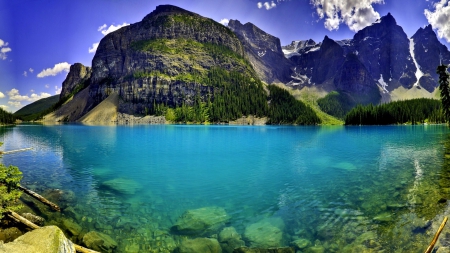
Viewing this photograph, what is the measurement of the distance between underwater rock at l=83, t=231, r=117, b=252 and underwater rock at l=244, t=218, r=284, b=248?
765 centimetres

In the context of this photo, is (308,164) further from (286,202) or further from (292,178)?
(286,202)

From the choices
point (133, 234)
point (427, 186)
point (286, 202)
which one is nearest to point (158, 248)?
point (133, 234)

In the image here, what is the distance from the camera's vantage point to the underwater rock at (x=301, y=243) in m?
13.8

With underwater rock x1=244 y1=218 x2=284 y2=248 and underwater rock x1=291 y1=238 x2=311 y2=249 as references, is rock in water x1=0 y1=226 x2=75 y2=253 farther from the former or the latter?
underwater rock x1=291 y1=238 x2=311 y2=249

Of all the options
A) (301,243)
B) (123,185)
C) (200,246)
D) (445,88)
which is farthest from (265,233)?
(445,88)

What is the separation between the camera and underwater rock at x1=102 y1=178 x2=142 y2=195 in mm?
24341

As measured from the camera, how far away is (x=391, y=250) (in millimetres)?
12938

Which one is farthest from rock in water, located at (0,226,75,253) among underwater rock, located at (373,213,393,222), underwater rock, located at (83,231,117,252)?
underwater rock, located at (373,213,393,222)

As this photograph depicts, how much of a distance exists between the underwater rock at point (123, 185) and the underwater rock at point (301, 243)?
1600cm

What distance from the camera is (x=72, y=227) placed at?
16.0 metres

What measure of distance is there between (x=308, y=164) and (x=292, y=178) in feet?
32.1

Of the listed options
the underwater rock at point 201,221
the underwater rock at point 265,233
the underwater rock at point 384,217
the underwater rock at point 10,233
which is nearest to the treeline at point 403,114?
the underwater rock at point 384,217

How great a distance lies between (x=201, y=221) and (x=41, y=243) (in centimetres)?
923

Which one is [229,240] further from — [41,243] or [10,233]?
[10,233]
